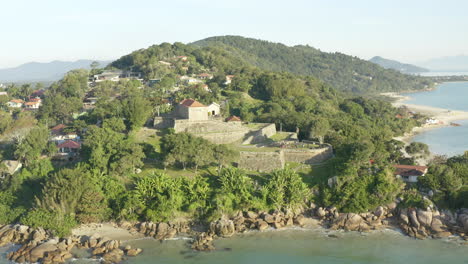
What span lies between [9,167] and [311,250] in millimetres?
29565

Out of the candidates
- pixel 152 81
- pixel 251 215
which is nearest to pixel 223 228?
pixel 251 215

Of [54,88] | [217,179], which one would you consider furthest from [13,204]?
[54,88]

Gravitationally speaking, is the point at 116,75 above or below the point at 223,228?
above

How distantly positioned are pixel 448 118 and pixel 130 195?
261 ft

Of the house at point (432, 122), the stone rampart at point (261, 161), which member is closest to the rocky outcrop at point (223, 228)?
the stone rampart at point (261, 161)

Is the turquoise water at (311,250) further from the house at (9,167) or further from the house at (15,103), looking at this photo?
the house at (15,103)

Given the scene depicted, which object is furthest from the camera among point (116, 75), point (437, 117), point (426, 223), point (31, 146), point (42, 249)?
point (437, 117)

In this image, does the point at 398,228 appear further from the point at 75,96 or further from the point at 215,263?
the point at 75,96

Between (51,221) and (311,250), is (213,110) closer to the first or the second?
(51,221)

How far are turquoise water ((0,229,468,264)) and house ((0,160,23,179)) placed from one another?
52.8ft

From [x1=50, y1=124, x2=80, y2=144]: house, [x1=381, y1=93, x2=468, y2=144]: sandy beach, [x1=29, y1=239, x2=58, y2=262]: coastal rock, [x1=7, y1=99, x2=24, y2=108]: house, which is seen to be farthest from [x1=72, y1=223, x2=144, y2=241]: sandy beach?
[x1=381, y1=93, x2=468, y2=144]: sandy beach

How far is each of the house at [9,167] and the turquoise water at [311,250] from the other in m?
16.1

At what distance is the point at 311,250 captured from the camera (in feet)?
88.7

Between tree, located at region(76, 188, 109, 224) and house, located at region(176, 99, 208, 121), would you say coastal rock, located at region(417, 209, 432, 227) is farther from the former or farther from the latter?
house, located at region(176, 99, 208, 121)
